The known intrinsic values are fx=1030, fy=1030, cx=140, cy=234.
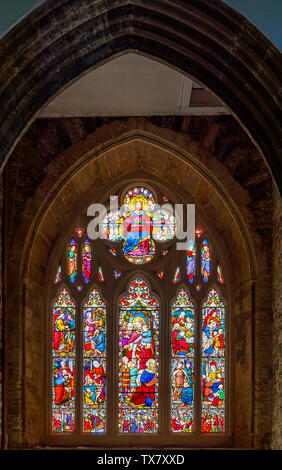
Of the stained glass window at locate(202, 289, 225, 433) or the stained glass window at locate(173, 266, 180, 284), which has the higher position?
the stained glass window at locate(173, 266, 180, 284)

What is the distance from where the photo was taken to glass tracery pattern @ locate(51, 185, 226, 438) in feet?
39.2

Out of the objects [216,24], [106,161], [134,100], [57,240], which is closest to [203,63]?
[216,24]

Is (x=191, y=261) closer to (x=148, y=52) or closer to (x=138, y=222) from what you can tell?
(x=138, y=222)

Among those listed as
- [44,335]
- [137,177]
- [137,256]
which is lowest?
[44,335]

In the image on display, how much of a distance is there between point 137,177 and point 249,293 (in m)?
2.10

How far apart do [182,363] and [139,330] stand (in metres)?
0.64

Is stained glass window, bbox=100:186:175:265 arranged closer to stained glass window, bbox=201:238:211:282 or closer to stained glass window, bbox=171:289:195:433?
stained glass window, bbox=201:238:211:282

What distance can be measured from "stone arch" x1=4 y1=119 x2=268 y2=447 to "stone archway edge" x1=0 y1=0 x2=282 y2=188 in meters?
2.71

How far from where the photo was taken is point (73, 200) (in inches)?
475

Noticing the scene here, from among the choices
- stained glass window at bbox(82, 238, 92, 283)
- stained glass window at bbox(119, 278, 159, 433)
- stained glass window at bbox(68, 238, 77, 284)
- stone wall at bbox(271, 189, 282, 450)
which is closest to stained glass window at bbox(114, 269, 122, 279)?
stained glass window at bbox(119, 278, 159, 433)

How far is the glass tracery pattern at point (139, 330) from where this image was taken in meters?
11.9

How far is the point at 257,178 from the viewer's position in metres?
11.2

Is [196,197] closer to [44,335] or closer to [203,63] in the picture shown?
[44,335]

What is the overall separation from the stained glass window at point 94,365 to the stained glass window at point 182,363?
81cm
